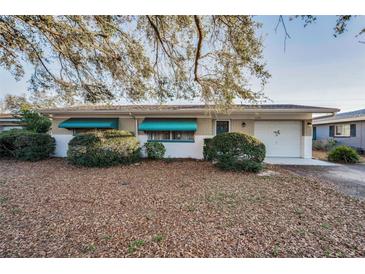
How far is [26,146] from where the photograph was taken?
1103 centimetres

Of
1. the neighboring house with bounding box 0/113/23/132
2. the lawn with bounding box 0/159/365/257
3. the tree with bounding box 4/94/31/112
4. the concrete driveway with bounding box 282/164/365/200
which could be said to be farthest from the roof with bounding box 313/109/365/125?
the neighboring house with bounding box 0/113/23/132

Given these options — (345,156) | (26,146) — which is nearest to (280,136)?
(345,156)

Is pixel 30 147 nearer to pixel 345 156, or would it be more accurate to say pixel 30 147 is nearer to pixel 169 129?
pixel 169 129

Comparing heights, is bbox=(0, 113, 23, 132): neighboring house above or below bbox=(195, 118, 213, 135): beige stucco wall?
above

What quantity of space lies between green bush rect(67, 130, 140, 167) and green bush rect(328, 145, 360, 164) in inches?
552

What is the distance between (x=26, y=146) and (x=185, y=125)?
1024 cm

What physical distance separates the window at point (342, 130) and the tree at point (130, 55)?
19.4 metres

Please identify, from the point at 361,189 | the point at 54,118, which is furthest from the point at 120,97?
the point at 361,189

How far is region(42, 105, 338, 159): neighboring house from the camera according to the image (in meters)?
12.2

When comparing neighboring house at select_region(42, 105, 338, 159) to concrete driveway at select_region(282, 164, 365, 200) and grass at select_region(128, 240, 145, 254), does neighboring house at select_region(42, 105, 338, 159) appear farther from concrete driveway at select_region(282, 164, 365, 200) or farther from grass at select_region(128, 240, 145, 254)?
grass at select_region(128, 240, 145, 254)
